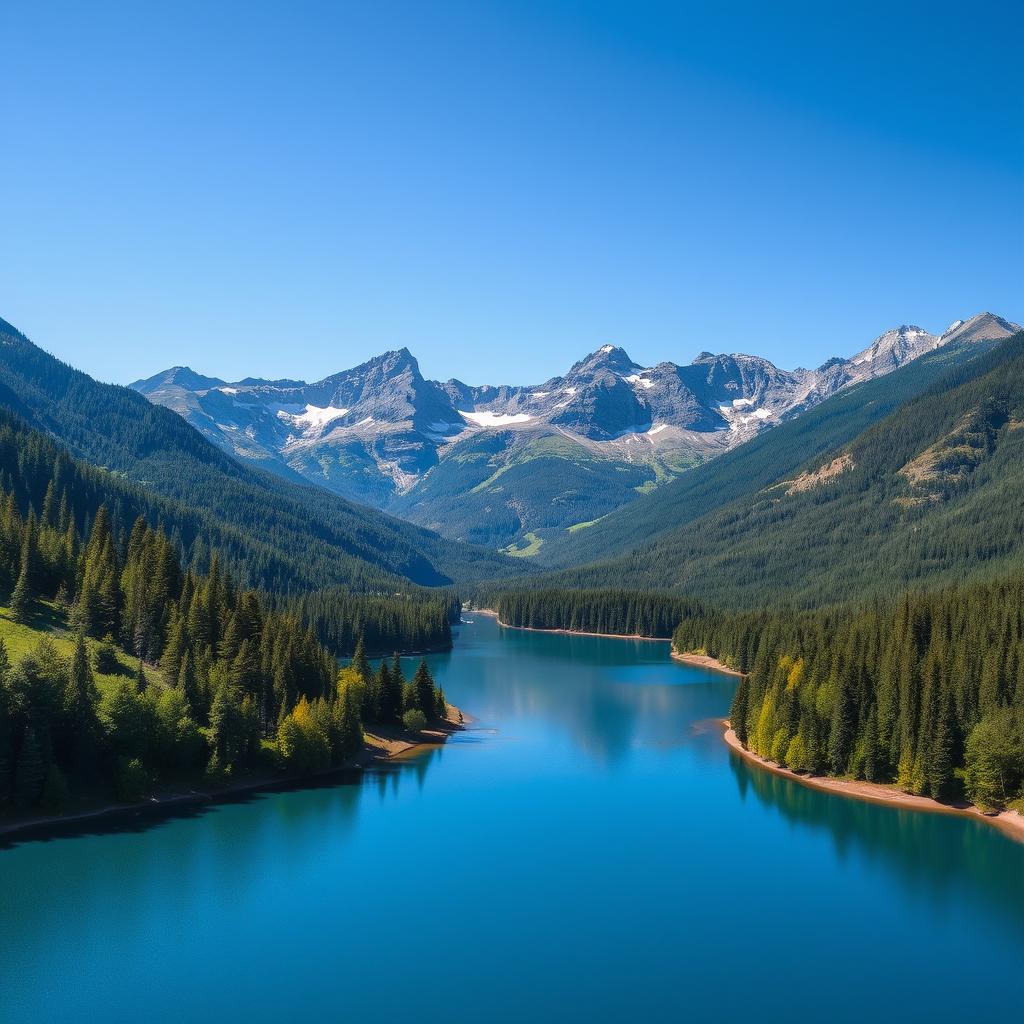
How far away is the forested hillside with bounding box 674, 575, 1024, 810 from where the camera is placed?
8925 centimetres

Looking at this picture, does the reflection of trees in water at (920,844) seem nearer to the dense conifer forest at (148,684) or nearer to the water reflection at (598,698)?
the water reflection at (598,698)

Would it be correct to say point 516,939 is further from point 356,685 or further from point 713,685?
point 713,685

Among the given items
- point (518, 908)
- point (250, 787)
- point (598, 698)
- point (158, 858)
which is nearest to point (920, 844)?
point (518, 908)

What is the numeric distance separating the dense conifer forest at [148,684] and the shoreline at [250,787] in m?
1.08

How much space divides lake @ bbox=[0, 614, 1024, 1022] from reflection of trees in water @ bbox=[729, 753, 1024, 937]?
0.27 metres

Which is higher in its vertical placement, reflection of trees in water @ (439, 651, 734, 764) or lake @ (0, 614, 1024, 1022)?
reflection of trees in water @ (439, 651, 734, 764)

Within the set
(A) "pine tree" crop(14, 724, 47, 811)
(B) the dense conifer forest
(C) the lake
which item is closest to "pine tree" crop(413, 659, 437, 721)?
(B) the dense conifer forest

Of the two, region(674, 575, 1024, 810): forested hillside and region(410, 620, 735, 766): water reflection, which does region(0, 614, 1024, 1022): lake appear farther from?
region(410, 620, 735, 766): water reflection

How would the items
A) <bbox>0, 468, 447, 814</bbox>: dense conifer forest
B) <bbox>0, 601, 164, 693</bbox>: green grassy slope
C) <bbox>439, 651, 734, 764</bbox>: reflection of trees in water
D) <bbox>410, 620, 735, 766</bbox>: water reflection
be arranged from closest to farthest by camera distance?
<bbox>0, 468, 447, 814</bbox>: dense conifer forest
<bbox>0, 601, 164, 693</bbox>: green grassy slope
<bbox>439, 651, 734, 764</bbox>: reflection of trees in water
<bbox>410, 620, 735, 766</bbox>: water reflection

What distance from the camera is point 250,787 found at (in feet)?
292

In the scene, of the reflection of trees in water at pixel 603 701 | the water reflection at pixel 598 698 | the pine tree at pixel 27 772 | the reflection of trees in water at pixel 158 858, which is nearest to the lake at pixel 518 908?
the reflection of trees in water at pixel 158 858

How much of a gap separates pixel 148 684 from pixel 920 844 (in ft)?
227

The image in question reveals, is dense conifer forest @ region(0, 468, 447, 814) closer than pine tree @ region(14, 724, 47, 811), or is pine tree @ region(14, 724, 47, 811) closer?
pine tree @ region(14, 724, 47, 811)

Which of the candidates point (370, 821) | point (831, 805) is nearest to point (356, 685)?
point (370, 821)
